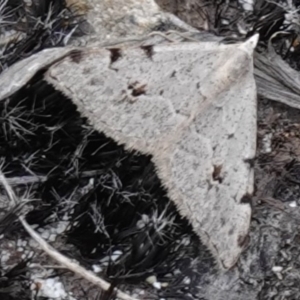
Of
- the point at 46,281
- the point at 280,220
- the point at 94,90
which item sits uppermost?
the point at 94,90

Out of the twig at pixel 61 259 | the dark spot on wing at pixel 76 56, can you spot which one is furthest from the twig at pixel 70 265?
the dark spot on wing at pixel 76 56

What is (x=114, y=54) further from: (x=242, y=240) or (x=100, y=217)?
(x=242, y=240)

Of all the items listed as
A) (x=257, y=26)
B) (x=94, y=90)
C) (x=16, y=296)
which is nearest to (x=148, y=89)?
(x=94, y=90)

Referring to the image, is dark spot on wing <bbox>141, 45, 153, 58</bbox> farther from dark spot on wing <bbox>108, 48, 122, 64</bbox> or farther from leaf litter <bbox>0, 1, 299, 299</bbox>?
leaf litter <bbox>0, 1, 299, 299</bbox>

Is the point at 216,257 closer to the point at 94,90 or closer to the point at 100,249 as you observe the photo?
the point at 100,249

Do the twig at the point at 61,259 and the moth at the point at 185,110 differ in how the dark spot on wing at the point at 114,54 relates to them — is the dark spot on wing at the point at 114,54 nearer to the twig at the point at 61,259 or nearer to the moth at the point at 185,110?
the moth at the point at 185,110

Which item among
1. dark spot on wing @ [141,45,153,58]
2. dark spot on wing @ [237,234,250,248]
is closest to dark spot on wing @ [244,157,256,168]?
dark spot on wing @ [237,234,250,248]

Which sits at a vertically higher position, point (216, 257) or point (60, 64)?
point (60, 64)
